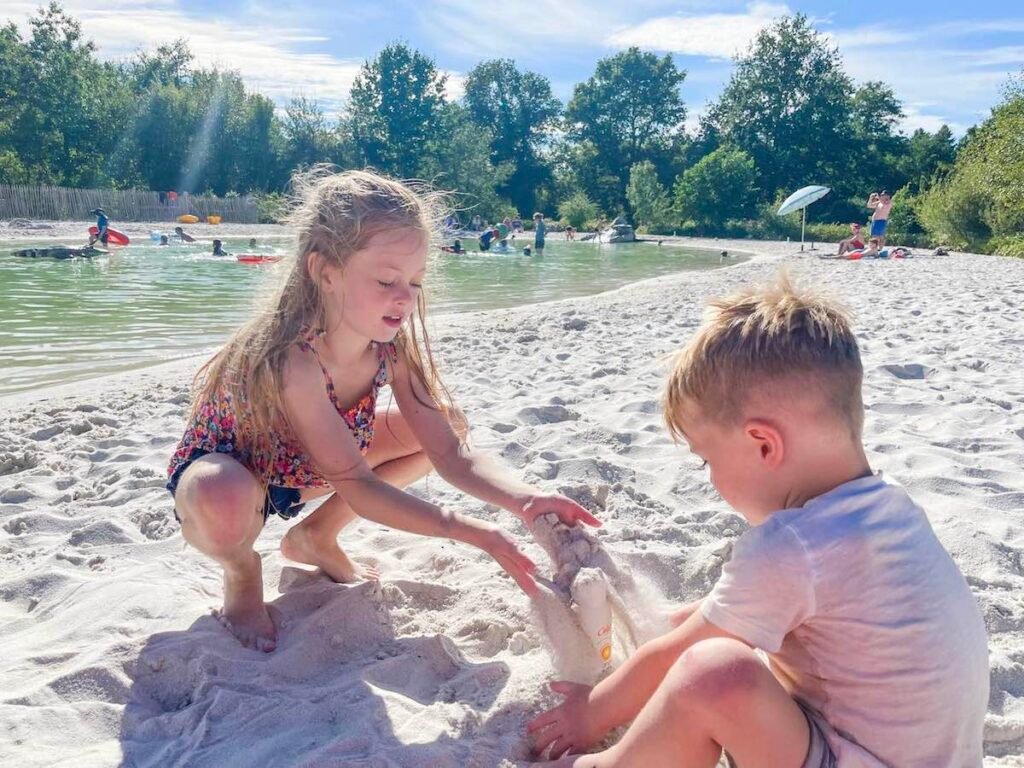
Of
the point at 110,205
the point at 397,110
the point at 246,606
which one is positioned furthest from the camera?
the point at 397,110

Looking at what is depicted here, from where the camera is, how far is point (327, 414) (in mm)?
2160

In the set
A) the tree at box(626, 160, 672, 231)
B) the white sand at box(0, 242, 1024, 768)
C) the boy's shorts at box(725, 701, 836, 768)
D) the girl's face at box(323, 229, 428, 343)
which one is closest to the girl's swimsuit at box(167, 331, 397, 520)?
the girl's face at box(323, 229, 428, 343)

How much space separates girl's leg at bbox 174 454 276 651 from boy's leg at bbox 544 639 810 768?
113 cm

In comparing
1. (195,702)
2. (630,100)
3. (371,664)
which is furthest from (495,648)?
(630,100)

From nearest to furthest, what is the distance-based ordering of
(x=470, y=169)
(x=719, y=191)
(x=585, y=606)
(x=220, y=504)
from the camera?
(x=585, y=606)
(x=220, y=504)
(x=719, y=191)
(x=470, y=169)

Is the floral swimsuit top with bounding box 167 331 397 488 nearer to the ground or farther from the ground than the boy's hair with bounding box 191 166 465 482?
nearer to the ground

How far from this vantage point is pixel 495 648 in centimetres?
221

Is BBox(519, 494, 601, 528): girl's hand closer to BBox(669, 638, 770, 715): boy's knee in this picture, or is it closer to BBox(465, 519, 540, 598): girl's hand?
BBox(465, 519, 540, 598): girl's hand

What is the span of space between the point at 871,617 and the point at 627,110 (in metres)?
62.4

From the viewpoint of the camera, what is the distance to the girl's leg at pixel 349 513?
8.27 feet

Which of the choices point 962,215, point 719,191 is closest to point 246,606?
point 962,215

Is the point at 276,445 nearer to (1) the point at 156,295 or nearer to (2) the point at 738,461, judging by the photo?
(2) the point at 738,461

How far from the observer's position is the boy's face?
1461 millimetres

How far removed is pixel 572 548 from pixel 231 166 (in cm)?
4821
